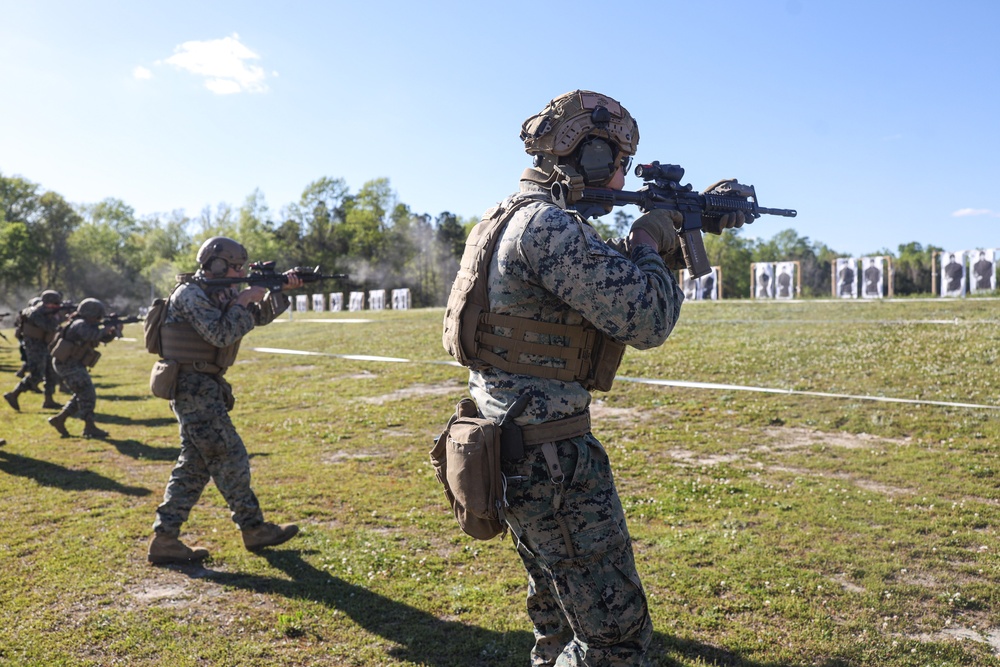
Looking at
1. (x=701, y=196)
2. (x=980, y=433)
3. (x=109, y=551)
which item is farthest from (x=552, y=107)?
(x=980, y=433)

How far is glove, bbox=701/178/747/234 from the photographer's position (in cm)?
379

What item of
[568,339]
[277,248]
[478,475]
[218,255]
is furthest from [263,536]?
[277,248]

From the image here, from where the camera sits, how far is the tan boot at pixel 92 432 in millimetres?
12156

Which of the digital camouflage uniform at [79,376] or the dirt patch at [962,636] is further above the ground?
the digital camouflage uniform at [79,376]

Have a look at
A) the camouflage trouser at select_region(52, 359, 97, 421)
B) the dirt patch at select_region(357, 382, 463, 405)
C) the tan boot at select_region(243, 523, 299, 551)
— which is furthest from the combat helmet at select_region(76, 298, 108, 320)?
the tan boot at select_region(243, 523, 299, 551)

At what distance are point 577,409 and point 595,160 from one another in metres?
1.07

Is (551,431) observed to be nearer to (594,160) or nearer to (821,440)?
(594,160)

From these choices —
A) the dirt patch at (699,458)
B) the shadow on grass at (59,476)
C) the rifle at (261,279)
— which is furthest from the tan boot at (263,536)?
the dirt patch at (699,458)

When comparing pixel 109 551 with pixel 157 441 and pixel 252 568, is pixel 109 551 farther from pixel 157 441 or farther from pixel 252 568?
pixel 157 441

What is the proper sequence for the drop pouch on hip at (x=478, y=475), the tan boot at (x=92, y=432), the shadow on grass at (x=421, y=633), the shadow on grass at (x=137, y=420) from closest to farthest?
the drop pouch on hip at (x=478, y=475) < the shadow on grass at (x=421, y=633) < the tan boot at (x=92, y=432) < the shadow on grass at (x=137, y=420)

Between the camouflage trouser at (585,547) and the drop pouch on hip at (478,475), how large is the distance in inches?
3.2

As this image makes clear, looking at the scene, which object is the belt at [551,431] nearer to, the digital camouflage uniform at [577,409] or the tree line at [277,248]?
the digital camouflage uniform at [577,409]

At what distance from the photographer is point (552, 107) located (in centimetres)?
317

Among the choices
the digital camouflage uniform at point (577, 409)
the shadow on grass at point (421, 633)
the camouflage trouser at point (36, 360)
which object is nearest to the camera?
the digital camouflage uniform at point (577, 409)
